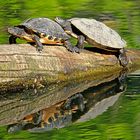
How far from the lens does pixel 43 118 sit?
8469mm

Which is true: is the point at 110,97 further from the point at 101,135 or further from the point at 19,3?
the point at 19,3

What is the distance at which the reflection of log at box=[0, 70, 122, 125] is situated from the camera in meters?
8.66

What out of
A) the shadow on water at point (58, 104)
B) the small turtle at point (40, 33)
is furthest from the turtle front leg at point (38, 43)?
the shadow on water at point (58, 104)

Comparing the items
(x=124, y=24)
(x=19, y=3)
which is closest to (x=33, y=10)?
(x=19, y=3)

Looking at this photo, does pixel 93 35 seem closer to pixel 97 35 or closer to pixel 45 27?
pixel 97 35

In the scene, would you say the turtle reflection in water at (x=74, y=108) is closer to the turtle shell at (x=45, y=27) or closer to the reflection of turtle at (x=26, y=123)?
the reflection of turtle at (x=26, y=123)

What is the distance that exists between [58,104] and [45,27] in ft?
4.23

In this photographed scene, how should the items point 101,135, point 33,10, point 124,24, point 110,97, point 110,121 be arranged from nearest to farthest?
point 101,135 → point 110,121 → point 110,97 → point 124,24 → point 33,10

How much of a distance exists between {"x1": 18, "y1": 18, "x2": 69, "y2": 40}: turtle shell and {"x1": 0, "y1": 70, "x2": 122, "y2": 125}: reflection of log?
28.2 inches

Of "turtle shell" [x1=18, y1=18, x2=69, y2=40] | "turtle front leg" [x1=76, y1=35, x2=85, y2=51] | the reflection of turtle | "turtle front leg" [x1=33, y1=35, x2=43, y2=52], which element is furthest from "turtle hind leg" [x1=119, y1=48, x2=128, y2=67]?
the reflection of turtle

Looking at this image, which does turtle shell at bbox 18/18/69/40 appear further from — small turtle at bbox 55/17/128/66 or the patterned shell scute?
small turtle at bbox 55/17/128/66

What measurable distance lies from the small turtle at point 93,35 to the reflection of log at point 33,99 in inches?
18.0

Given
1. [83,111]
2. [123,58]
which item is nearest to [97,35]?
[123,58]

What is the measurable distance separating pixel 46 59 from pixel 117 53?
56.0 inches
